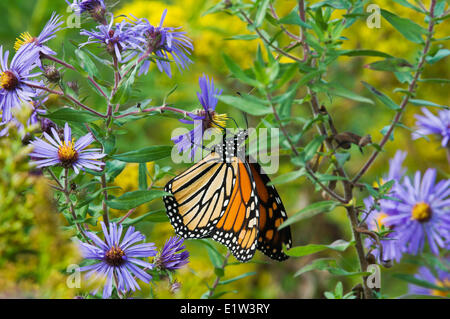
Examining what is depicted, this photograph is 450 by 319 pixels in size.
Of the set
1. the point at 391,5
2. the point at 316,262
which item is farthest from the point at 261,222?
the point at 391,5

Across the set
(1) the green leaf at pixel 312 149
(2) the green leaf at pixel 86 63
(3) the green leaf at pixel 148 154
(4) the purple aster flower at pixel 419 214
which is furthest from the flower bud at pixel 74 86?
(4) the purple aster flower at pixel 419 214

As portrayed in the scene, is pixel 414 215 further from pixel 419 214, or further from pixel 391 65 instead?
pixel 391 65

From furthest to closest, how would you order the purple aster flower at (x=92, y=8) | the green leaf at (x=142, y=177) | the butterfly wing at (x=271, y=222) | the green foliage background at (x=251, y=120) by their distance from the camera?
the green foliage background at (x=251, y=120), the butterfly wing at (x=271, y=222), the green leaf at (x=142, y=177), the purple aster flower at (x=92, y=8)

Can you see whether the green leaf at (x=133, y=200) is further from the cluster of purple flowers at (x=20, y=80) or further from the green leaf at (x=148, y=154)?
the cluster of purple flowers at (x=20, y=80)

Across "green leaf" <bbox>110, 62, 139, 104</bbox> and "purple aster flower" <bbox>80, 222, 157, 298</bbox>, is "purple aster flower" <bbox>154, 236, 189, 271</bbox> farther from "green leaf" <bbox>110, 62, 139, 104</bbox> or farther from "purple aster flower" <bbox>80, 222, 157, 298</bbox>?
"green leaf" <bbox>110, 62, 139, 104</bbox>

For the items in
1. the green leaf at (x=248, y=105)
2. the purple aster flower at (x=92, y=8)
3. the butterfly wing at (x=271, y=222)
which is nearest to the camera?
the green leaf at (x=248, y=105)

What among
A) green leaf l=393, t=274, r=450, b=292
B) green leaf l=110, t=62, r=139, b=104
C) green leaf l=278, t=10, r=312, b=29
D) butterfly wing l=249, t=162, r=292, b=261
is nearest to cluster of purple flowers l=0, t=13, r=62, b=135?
green leaf l=110, t=62, r=139, b=104
